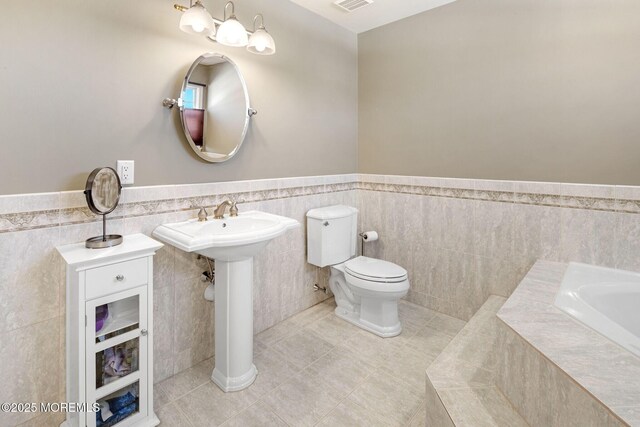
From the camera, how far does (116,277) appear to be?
141 cm

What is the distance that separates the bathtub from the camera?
4.92ft

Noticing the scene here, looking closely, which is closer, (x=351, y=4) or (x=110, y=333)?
(x=110, y=333)

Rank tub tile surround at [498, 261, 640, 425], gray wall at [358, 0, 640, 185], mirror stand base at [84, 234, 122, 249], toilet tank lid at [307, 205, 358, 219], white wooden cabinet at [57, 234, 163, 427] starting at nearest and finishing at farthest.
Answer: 1. tub tile surround at [498, 261, 640, 425]
2. white wooden cabinet at [57, 234, 163, 427]
3. mirror stand base at [84, 234, 122, 249]
4. gray wall at [358, 0, 640, 185]
5. toilet tank lid at [307, 205, 358, 219]

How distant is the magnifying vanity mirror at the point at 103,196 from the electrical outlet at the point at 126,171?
128 mm

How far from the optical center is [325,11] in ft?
8.50

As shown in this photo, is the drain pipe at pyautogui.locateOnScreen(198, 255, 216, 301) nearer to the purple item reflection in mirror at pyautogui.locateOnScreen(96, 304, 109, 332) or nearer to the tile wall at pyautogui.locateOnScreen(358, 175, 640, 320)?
the purple item reflection in mirror at pyautogui.locateOnScreen(96, 304, 109, 332)

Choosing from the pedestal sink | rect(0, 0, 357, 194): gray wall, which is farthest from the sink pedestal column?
rect(0, 0, 357, 194): gray wall

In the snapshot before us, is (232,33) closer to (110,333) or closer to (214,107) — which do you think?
(214,107)

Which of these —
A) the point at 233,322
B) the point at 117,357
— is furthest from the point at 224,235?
the point at 117,357

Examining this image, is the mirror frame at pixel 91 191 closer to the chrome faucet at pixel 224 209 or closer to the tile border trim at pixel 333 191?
the tile border trim at pixel 333 191

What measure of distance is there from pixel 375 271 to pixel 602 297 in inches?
48.9

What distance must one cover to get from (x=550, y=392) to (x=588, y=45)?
1956mm

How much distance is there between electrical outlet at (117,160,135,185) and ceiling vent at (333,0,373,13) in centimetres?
185

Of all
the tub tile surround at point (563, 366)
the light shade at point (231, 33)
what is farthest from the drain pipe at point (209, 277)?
the tub tile surround at point (563, 366)
